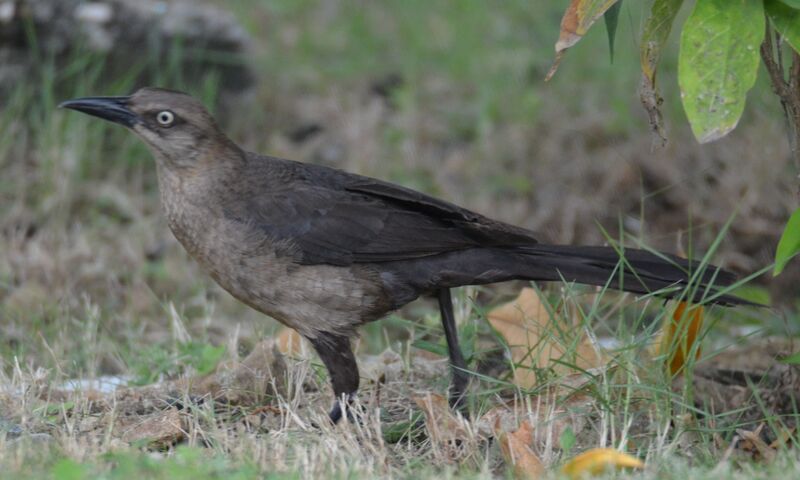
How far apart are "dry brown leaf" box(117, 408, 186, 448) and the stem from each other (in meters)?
2.26

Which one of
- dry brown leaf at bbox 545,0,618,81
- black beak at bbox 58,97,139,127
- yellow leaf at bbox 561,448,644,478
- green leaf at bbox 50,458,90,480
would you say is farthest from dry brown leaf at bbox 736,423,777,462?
black beak at bbox 58,97,139,127

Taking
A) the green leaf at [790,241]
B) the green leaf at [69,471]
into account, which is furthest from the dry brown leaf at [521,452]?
the green leaf at [69,471]

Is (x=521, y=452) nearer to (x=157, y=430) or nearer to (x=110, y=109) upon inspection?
(x=157, y=430)

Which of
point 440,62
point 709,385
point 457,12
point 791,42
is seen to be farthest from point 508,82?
point 791,42

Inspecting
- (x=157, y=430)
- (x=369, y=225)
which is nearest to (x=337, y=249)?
(x=369, y=225)

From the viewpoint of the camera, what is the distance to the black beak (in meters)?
4.40

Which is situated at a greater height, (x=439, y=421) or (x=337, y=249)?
(x=337, y=249)

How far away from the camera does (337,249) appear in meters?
4.27

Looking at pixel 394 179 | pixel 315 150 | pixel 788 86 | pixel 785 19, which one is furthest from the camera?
pixel 315 150

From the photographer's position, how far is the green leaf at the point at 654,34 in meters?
3.72

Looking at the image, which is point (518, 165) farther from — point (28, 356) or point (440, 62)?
point (28, 356)

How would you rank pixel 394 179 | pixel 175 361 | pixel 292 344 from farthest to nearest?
1. pixel 394 179
2. pixel 292 344
3. pixel 175 361

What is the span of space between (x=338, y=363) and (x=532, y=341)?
0.86 meters

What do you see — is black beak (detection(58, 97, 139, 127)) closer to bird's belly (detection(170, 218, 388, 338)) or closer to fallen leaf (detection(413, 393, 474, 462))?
bird's belly (detection(170, 218, 388, 338))
